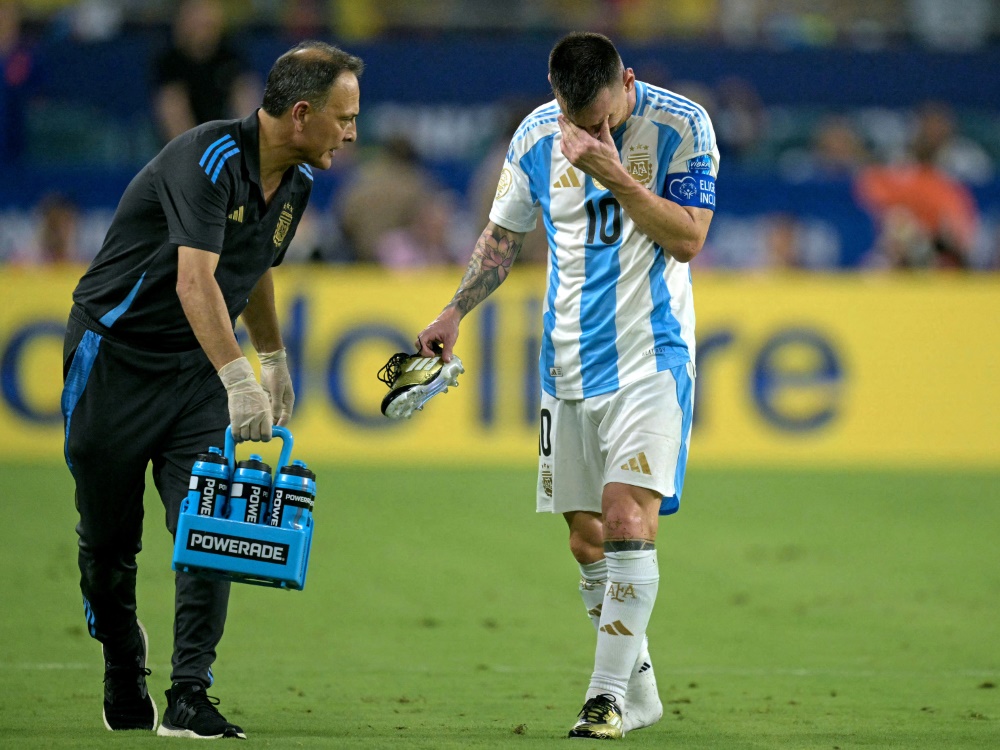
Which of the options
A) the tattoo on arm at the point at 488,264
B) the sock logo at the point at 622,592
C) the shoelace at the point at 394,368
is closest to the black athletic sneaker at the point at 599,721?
the sock logo at the point at 622,592

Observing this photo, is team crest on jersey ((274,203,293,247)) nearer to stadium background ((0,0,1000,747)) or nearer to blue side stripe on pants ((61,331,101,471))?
blue side stripe on pants ((61,331,101,471))

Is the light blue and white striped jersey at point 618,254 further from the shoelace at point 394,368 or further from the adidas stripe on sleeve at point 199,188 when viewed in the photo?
the adidas stripe on sleeve at point 199,188

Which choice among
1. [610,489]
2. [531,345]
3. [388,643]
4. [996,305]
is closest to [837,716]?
[610,489]

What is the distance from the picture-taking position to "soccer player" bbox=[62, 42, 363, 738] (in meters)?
5.00

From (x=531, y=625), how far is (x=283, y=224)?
9.33ft

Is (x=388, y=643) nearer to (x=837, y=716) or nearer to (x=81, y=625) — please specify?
(x=81, y=625)

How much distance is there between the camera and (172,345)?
519 cm

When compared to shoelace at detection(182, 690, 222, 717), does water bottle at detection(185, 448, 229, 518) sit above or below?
above

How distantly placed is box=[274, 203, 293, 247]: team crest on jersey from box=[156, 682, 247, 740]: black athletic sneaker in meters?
1.57

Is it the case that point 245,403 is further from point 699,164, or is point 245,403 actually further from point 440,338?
point 699,164

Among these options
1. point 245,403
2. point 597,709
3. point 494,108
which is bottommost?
point 597,709

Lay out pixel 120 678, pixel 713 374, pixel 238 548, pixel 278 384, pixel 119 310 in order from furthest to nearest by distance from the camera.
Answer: pixel 713 374, pixel 278 384, pixel 120 678, pixel 119 310, pixel 238 548

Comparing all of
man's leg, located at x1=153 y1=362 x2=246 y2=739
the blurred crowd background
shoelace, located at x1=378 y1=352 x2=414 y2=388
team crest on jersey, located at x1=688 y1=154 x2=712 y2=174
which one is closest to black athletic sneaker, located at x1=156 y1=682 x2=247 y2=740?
man's leg, located at x1=153 y1=362 x2=246 y2=739

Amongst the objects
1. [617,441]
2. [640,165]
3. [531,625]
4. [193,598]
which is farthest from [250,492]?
[531,625]
